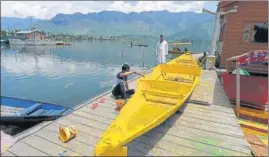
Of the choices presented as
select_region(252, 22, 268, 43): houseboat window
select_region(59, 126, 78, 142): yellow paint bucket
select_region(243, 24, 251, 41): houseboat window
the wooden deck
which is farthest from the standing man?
select_region(59, 126, 78, 142): yellow paint bucket

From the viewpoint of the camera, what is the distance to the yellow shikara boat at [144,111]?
3689mm

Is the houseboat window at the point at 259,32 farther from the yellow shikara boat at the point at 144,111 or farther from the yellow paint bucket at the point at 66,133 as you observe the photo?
the yellow paint bucket at the point at 66,133

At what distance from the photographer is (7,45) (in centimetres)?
8081

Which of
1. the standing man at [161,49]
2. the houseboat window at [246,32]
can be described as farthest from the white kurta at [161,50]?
the houseboat window at [246,32]

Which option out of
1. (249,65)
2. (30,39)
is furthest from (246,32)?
(30,39)

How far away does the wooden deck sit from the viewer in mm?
4430

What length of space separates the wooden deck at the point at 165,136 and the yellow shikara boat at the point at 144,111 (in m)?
0.50

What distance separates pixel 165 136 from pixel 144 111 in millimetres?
803

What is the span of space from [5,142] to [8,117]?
8.55 m

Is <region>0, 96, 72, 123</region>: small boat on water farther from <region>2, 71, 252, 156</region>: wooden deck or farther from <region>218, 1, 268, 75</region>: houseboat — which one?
<region>218, 1, 268, 75</region>: houseboat

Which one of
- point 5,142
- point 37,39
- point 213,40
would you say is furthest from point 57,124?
point 37,39

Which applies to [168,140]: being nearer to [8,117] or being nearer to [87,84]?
[8,117]

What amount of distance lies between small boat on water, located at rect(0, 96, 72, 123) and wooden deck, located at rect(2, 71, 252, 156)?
242 inches

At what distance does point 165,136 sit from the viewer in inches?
197
